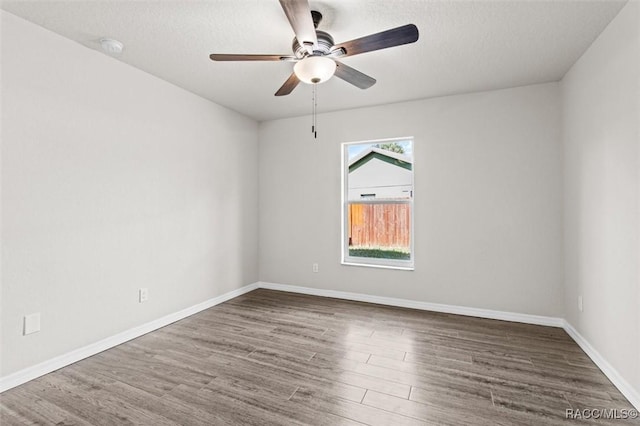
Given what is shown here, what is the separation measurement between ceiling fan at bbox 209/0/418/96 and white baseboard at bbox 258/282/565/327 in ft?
8.59

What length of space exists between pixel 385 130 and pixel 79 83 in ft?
10.3

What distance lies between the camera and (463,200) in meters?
3.52

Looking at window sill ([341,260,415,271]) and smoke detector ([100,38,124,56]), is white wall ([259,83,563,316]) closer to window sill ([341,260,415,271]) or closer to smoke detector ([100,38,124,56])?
window sill ([341,260,415,271])

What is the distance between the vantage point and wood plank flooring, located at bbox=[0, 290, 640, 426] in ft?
5.89

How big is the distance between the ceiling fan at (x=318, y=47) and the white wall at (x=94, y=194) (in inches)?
51.1

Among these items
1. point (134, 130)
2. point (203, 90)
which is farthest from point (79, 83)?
point (203, 90)

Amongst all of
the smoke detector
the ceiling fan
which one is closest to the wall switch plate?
the smoke detector

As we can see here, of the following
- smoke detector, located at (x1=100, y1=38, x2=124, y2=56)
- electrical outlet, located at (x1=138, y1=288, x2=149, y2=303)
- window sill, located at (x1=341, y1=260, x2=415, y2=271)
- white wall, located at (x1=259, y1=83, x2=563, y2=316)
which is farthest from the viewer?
window sill, located at (x1=341, y1=260, x2=415, y2=271)

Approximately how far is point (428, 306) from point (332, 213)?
1688 millimetres

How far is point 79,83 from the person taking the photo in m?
2.48

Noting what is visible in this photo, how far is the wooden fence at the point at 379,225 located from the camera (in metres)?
3.94

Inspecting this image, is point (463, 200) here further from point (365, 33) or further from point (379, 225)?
point (365, 33)

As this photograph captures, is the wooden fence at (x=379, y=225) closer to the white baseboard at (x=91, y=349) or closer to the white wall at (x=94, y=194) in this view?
the white wall at (x=94, y=194)

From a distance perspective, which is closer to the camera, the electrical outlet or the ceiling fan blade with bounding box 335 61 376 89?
the ceiling fan blade with bounding box 335 61 376 89
